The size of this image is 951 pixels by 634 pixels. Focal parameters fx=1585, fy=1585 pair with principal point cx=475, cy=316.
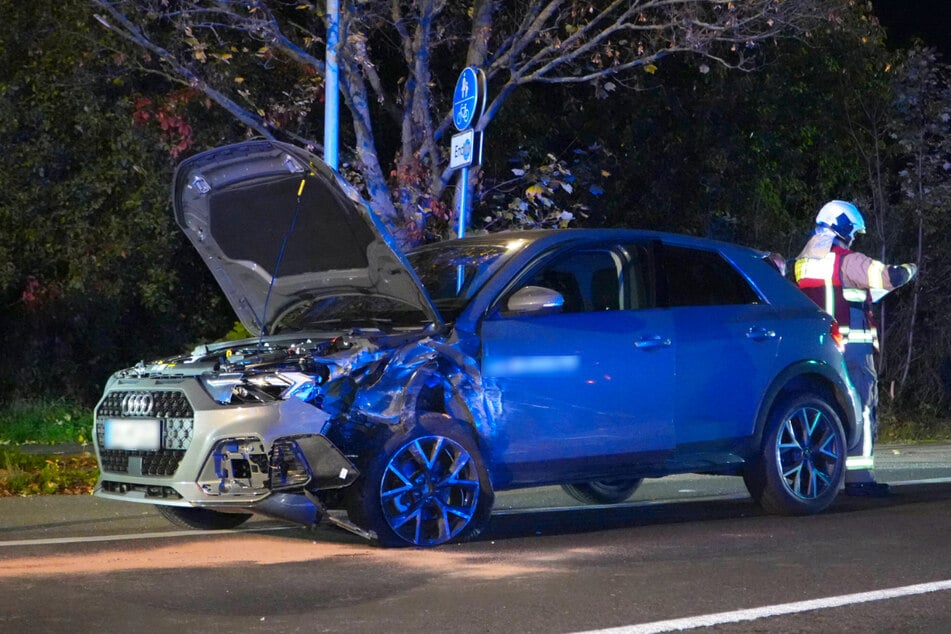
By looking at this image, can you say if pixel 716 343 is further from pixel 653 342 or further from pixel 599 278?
pixel 599 278

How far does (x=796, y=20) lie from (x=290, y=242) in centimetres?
907

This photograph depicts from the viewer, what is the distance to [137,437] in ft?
25.9

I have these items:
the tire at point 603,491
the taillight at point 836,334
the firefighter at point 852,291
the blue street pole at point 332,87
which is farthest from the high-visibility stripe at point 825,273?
the blue street pole at point 332,87

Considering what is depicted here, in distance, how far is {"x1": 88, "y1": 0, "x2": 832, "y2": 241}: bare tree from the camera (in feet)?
50.2

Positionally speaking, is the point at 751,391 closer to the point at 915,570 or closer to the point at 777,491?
the point at 777,491

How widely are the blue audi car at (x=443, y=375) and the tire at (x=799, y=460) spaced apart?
0.04 ft

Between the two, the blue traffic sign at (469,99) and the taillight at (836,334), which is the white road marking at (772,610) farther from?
the blue traffic sign at (469,99)

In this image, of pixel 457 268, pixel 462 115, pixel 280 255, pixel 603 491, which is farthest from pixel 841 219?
pixel 280 255

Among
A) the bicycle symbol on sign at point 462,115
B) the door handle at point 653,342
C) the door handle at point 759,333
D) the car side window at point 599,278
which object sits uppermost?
the bicycle symbol on sign at point 462,115

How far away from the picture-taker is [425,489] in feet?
25.7

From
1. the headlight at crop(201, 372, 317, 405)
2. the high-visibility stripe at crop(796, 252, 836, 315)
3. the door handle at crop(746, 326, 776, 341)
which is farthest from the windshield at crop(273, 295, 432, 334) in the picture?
the high-visibility stripe at crop(796, 252, 836, 315)

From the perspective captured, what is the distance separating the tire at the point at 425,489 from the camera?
7.65m

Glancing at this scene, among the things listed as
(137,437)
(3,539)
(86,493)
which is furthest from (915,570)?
(86,493)

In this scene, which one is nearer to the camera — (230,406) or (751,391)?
(230,406)
